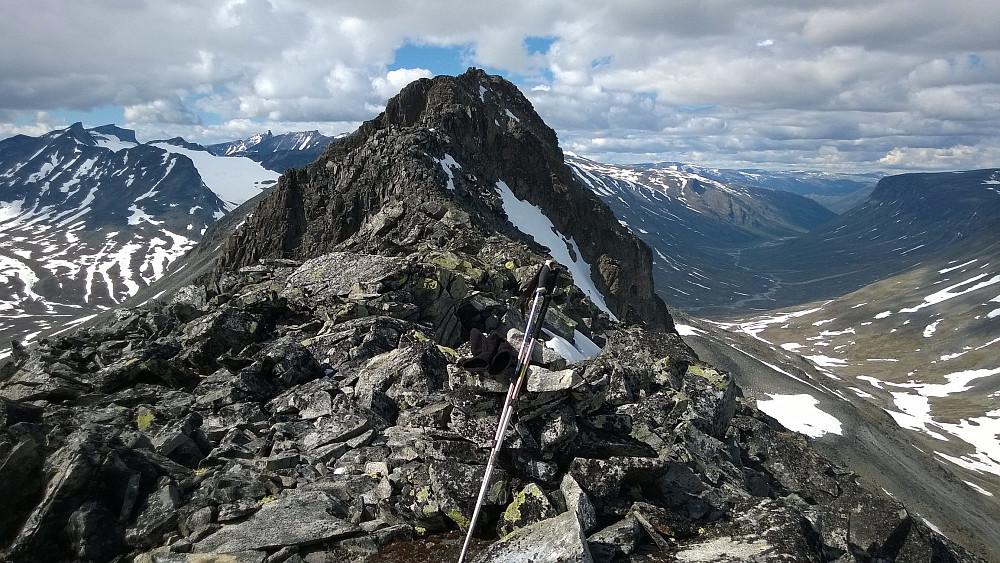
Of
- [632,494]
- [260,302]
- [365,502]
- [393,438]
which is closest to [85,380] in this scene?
[260,302]

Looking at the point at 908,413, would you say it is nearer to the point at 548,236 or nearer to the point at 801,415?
the point at 801,415

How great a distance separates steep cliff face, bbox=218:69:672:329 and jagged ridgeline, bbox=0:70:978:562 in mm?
8508

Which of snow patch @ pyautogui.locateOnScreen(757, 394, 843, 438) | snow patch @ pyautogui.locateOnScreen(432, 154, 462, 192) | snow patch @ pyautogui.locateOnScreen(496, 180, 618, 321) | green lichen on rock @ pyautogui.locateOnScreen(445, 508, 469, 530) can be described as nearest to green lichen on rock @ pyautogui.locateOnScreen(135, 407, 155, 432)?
green lichen on rock @ pyautogui.locateOnScreen(445, 508, 469, 530)

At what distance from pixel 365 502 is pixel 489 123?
74502mm

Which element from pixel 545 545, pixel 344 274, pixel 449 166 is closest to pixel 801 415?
pixel 449 166

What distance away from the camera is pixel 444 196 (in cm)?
5125

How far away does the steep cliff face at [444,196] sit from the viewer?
47634 millimetres

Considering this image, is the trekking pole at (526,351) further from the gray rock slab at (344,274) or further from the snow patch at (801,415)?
the snow patch at (801,415)

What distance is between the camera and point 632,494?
13.4 meters

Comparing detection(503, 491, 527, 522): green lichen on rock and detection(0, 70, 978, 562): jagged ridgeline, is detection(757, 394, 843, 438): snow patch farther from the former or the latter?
detection(503, 491, 527, 522): green lichen on rock

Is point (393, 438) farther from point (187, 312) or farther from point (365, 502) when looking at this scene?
point (187, 312)

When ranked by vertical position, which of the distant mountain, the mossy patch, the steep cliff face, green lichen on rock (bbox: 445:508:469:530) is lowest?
the distant mountain

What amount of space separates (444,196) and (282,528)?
41.6 metres

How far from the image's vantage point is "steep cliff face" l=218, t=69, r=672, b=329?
47634mm
